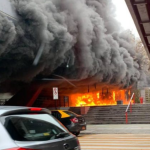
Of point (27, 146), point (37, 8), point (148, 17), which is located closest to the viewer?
point (27, 146)

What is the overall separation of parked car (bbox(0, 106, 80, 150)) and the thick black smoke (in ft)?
51.5

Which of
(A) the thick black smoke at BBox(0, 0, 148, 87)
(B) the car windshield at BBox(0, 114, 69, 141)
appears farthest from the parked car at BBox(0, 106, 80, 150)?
(A) the thick black smoke at BBox(0, 0, 148, 87)

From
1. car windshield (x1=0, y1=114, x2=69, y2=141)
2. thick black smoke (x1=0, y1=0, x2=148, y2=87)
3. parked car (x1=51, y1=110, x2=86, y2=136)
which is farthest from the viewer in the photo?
thick black smoke (x1=0, y1=0, x2=148, y2=87)

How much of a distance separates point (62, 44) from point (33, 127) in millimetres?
20881

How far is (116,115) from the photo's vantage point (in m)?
21.4

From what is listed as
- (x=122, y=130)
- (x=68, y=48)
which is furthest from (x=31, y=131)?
(x=68, y=48)

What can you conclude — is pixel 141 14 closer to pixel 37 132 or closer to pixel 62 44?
pixel 37 132

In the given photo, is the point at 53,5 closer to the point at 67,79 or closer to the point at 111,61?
the point at 67,79

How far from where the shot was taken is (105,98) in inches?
1410

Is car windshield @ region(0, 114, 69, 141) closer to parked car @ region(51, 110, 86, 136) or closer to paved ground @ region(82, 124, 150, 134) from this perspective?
parked car @ region(51, 110, 86, 136)

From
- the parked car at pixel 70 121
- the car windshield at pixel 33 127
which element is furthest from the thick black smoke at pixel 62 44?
the car windshield at pixel 33 127

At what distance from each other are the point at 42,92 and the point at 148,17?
22.1 meters

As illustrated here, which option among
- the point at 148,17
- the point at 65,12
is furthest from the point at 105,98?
the point at 148,17

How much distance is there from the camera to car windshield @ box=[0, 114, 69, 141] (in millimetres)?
3365
